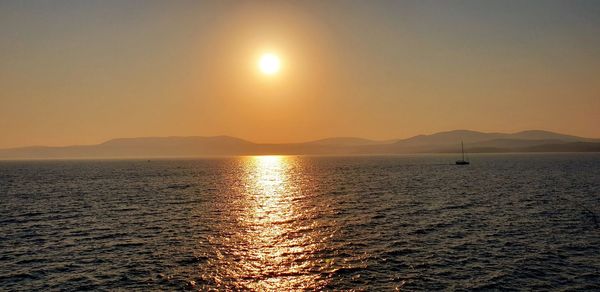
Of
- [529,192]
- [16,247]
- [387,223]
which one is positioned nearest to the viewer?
[16,247]

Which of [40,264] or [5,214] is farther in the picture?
[5,214]

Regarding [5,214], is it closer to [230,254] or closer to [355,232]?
[230,254]

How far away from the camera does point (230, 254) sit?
135ft

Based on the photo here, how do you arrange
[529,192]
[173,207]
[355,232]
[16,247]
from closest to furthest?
[16,247] → [355,232] → [173,207] → [529,192]

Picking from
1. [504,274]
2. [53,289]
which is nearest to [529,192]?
[504,274]

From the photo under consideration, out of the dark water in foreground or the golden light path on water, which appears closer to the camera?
the golden light path on water

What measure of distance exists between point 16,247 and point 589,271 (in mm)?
59824

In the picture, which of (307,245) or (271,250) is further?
(307,245)

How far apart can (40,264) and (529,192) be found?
3850 inches

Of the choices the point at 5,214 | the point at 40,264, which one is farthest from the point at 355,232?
the point at 5,214

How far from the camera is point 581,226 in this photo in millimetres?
52469

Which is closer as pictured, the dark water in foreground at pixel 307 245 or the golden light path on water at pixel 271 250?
the golden light path on water at pixel 271 250

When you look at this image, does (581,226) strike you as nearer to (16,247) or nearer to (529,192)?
(529,192)

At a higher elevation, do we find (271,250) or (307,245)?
(271,250)
